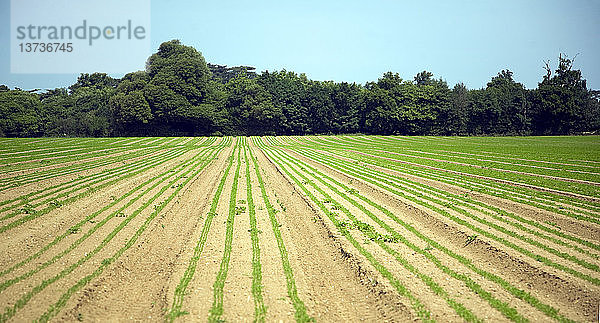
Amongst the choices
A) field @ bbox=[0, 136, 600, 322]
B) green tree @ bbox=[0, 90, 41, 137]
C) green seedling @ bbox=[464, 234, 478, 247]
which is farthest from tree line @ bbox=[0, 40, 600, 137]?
green seedling @ bbox=[464, 234, 478, 247]

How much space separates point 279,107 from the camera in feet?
286

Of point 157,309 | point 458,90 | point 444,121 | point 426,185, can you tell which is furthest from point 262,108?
point 157,309

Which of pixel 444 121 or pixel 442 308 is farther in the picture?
pixel 444 121

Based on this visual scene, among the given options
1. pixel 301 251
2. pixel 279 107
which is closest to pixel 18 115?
pixel 279 107

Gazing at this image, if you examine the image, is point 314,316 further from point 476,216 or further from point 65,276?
point 476,216

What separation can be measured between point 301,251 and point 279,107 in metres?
77.4

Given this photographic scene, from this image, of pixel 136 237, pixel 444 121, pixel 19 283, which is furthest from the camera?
pixel 444 121

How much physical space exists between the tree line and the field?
55731 mm

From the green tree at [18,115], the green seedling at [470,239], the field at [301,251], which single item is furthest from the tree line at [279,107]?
the green seedling at [470,239]

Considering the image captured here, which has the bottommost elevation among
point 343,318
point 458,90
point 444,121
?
point 343,318

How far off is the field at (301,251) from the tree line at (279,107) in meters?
55.7

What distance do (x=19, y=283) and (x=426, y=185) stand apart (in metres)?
18.6

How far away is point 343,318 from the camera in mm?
7656

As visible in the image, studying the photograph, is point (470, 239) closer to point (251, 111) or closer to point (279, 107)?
point (251, 111)
